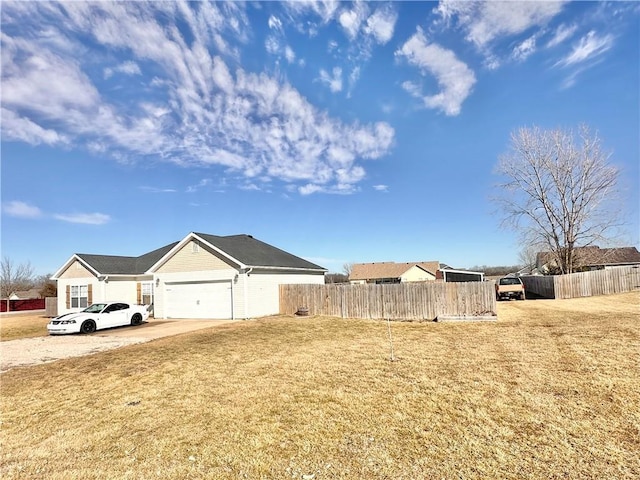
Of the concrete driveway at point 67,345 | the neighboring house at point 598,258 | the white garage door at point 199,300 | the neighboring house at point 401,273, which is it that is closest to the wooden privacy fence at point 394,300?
the white garage door at point 199,300

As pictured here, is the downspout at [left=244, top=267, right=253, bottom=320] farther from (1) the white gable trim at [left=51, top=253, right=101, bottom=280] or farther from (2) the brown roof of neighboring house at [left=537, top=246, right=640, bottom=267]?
(2) the brown roof of neighboring house at [left=537, top=246, right=640, bottom=267]

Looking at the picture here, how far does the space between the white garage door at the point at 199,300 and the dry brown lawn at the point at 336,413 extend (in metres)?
8.86

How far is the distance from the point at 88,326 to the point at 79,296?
10238mm

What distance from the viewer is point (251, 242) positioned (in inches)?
948

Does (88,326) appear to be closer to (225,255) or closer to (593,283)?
(225,255)

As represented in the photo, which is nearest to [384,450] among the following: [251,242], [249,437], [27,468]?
[249,437]

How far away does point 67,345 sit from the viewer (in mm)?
13062

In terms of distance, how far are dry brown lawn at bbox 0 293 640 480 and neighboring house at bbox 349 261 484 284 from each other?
42959 mm

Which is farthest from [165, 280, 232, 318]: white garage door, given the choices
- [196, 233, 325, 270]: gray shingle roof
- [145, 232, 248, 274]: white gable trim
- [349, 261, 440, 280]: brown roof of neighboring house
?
[349, 261, 440, 280]: brown roof of neighboring house

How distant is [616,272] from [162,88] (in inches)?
1191

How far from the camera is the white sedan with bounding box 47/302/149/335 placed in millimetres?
15992

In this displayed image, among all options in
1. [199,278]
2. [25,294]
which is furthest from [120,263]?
[25,294]

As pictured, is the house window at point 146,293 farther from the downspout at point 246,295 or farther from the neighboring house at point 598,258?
the neighboring house at point 598,258

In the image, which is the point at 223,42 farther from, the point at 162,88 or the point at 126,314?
the point at 126,314
